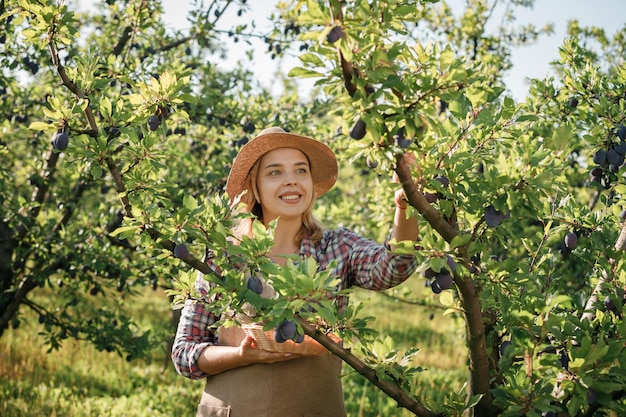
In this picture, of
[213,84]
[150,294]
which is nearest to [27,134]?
[213,84]

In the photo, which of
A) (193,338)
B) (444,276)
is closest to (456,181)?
(444,276)

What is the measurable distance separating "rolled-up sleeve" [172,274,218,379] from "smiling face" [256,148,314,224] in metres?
0.35

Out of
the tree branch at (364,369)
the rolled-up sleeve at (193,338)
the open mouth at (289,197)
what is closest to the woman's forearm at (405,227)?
the tree branch at (364,369)

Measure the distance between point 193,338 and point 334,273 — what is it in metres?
0.53

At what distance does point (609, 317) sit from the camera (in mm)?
1828

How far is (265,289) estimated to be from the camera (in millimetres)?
2166

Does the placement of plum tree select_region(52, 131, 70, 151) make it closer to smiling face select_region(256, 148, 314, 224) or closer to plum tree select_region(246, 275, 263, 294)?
smiling face select_region(256, 148, 314, 224)

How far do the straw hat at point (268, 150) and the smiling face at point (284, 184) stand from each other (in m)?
0.03

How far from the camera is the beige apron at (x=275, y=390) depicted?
82.8 inches

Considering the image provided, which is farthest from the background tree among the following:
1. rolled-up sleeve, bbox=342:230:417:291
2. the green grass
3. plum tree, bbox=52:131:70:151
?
the green grass

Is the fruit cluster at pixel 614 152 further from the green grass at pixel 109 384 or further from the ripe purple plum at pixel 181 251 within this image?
the green grass at pixel 109 384

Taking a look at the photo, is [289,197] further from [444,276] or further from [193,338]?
[444,276]

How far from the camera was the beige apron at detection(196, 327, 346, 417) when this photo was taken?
2.10 meters

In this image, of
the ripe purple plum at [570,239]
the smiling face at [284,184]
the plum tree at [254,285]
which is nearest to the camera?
the plum tree at [254,285]
